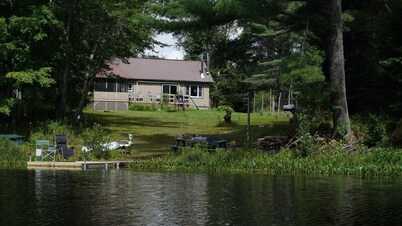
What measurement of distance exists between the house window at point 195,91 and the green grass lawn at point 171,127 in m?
11.4

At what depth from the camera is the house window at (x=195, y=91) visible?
60.1 meters

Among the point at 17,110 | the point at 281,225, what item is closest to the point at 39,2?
the point at 17,110

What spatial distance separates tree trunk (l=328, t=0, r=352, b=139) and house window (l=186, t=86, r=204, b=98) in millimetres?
37736

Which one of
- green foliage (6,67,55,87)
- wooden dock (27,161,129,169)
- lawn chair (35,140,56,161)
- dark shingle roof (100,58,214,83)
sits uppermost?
dark shingle roof (100,58,214,83)

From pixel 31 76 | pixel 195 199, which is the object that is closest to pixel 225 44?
pixel 31 76

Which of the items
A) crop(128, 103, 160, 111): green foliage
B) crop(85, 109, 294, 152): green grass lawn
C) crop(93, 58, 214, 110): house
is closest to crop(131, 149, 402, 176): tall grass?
crop(85, 109, 294, 152): green grass lawn

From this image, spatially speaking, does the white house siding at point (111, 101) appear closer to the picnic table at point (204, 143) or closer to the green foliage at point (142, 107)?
the green foliage at point (142, 107)

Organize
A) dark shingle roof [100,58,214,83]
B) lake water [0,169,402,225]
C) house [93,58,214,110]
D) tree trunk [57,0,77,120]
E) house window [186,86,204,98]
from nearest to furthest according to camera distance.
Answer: lake water [0,169,402,225], tree trunk [57,0,77,120], house [93,58,214,110], dark shingle roof [100,58,214,83], house window [186,86,204,98]

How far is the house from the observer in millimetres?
54344

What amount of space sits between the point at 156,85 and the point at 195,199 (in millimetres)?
47266

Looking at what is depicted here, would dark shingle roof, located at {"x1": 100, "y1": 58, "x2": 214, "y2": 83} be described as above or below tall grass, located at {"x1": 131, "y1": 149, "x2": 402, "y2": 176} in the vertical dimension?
above

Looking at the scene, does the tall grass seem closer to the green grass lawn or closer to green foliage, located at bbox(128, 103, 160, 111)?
the green grass lawn

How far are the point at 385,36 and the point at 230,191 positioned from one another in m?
13.8

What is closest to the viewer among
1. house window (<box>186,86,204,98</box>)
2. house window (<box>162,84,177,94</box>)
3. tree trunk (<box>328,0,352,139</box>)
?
tree trunk (<box>328,0,352,139</box>)
